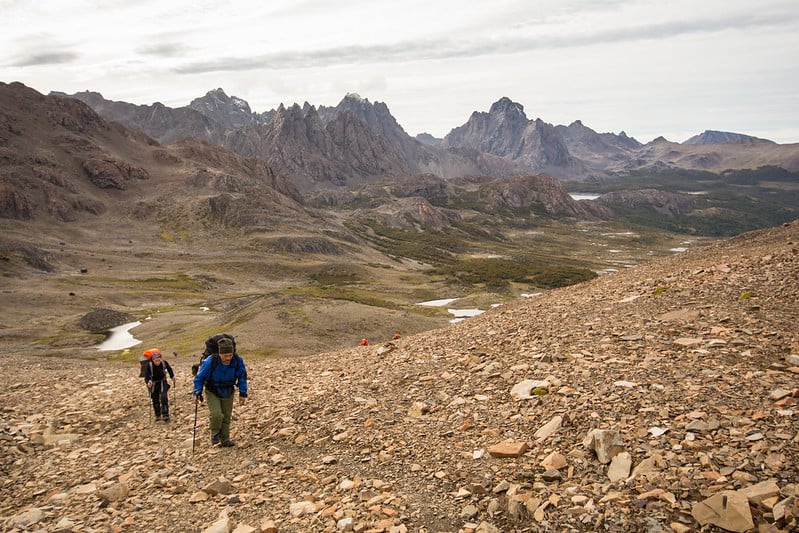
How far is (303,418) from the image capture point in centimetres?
1603

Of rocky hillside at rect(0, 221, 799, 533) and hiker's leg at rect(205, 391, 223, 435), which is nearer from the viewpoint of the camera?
rocky hillside at rect(0, 221, 799, 533)

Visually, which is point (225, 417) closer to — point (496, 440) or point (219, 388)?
point (219, 388)

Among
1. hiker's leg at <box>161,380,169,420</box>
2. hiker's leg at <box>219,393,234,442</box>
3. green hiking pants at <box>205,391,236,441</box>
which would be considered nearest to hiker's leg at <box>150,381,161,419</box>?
hiker's leg at <box>161,380,169,420</box>

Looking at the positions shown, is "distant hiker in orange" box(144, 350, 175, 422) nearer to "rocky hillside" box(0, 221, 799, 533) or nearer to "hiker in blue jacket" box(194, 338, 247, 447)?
"rocky hillside" box(0, 221, 799, 533)

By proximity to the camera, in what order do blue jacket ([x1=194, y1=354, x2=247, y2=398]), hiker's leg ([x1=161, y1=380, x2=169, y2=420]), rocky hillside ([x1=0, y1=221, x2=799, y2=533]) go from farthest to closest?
hiker's leg ([x1=161, y1=380, x2=169, y2=420]), blue jacket ([x1=194, y1=354, x2=247, y2=398]), rocky hillside ([x1=0, y1=221, x2=799, y2=533])

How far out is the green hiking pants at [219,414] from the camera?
1527 cm

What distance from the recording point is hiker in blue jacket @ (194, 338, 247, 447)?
15258mm

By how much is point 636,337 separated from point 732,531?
353 inches

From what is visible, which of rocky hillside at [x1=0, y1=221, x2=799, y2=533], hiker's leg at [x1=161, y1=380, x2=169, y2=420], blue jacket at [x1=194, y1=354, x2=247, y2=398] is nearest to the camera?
rocky hillside at [x1=0, y1=221, x2=799, y2=533]

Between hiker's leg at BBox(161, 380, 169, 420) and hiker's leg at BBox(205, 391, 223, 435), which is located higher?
hiker's leg at BBox(205, 391, 223, 435)

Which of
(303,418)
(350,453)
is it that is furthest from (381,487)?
(303,418)

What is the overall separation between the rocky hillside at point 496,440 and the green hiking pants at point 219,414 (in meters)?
0.62

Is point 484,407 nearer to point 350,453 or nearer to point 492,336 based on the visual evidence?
point 350,453

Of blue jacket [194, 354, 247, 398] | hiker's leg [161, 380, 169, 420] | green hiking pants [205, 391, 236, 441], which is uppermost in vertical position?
blue jacket [194, 354, 247, 398]
